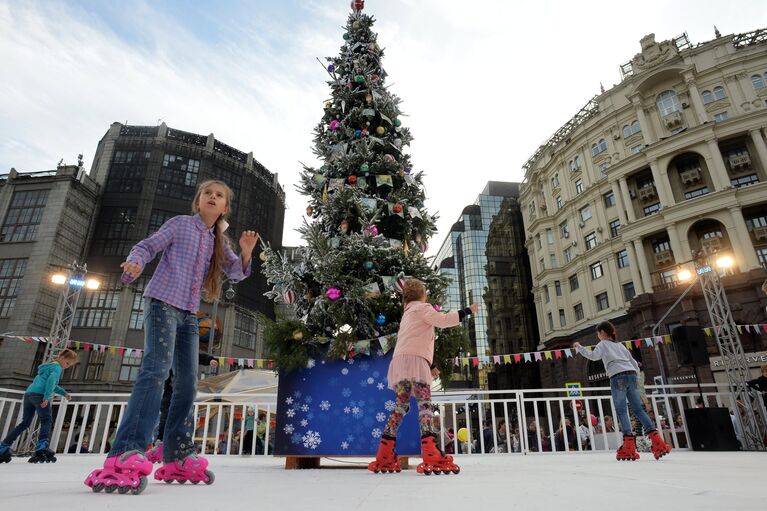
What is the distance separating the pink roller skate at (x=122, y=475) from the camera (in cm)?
197

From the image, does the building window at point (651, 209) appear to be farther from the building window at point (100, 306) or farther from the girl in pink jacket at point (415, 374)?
the building window at point (100, 306)

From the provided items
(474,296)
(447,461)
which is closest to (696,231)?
(447,461)

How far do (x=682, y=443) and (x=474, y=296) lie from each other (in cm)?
4944

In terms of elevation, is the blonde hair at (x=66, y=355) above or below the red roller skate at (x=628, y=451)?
above

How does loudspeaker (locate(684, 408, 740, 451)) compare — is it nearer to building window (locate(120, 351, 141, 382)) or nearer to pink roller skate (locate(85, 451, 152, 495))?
pink roller skate (locate(85, 451, 152, 495))

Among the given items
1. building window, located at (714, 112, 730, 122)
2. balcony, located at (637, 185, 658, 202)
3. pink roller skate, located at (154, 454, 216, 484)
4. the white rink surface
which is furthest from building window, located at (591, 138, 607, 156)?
pink roller skate, located at (154, 454, 216, 484)

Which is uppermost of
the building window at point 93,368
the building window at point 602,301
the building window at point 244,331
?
the building window at point 602,301

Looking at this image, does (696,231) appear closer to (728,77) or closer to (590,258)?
(590,258)

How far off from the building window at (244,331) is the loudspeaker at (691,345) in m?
28.8

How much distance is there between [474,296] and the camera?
2345 inches

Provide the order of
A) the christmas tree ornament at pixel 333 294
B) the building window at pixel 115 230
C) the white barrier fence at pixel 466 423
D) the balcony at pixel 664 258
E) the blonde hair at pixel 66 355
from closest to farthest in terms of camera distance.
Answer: the christmas tree ornament at pixel 333 294
the blonde hair at pixel 66 355
the white barrier fence at pixel 466 423
the balcony at pixel 664 258
the building window at pixel 115 230

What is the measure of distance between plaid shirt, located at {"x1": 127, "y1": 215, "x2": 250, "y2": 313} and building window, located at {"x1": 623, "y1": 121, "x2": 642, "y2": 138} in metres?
33.6

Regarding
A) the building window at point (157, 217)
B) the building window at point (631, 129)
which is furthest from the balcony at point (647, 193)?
the building window at point (157, 217)

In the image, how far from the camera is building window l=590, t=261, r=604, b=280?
2964 cm
